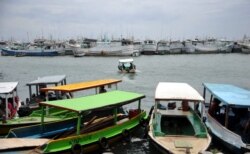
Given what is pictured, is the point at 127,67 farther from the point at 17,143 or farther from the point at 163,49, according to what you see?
the point at 163,49

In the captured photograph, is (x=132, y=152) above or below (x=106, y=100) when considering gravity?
below

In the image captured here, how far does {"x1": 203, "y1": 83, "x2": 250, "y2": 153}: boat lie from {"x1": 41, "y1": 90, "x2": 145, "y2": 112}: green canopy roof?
3705 mm

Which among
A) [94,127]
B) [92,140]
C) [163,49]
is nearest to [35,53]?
[163,49]

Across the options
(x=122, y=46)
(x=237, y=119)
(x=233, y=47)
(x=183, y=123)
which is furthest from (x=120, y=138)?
(x=233, y=47)

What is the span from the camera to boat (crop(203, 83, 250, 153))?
1328 centimetres

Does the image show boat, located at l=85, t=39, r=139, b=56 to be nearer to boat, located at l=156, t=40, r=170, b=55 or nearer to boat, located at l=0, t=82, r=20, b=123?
boat, located at l=156, t=40, r=170, b=55

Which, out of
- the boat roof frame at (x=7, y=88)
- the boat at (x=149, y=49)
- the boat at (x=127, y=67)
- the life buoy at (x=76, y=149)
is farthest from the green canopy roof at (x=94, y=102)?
the boat at (x=149, y=49)

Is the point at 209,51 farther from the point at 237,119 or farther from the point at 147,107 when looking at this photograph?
the point at 237,119

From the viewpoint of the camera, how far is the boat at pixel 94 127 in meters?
12.6

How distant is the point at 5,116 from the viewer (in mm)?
16453

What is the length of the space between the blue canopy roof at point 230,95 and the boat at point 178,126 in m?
0.96

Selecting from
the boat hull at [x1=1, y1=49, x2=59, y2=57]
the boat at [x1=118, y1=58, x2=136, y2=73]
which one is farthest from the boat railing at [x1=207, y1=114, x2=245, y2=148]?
the boat hull at [x1=1, y1=49, x2=59, y2=57]

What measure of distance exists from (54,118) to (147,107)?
1005cm

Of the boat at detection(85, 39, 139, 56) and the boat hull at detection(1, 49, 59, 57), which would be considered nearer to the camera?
the boat at detection(85, 39, 139, 56)
